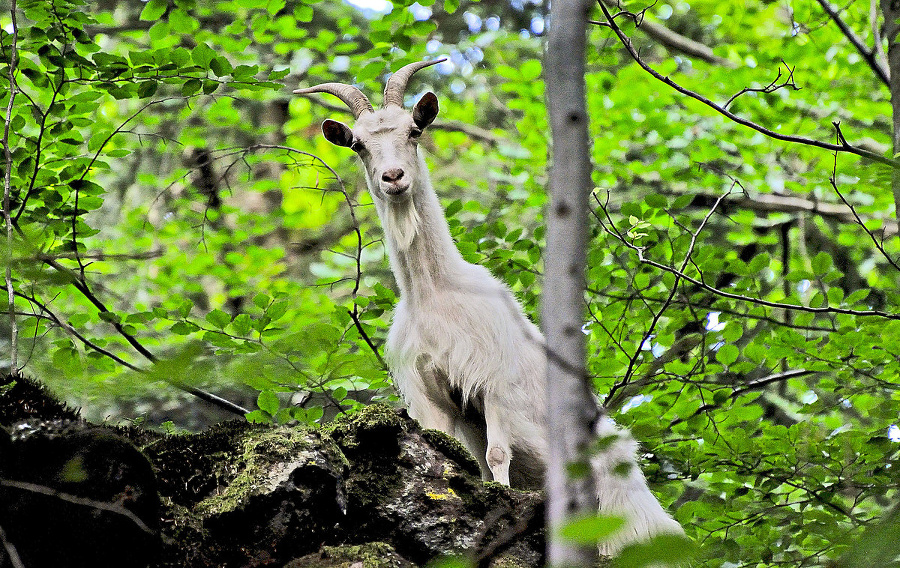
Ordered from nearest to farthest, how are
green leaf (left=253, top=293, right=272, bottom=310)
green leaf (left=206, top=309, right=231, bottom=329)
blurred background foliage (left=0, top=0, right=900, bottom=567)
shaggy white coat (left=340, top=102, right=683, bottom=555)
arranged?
shaggy white coat (left=340, top=102, right=683, bottom=555) → blurred background foliage (left=0, top=0, right=900, bottom=567) → green leaf (left=206, top=309, right=231, bottom=329) → green leaf (left=253, top=293, right=272, bottom=310)

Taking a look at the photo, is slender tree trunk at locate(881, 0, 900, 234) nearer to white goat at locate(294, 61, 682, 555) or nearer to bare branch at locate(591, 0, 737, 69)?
white goat at locate(294, 61, 682, 555)

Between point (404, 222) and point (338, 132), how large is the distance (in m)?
0.94

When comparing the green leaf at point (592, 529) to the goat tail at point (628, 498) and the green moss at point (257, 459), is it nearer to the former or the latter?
the green moss at point (257, 459)

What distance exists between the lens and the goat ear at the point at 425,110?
5.99m

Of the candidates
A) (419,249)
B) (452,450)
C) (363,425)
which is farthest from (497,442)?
(419,249)

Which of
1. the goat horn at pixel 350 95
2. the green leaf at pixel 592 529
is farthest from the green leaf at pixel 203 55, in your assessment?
the green leaf at pixel 592 529

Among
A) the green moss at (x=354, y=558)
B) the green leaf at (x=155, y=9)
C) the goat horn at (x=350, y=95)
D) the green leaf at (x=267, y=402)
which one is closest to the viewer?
the green moss at (x=354, y=558)

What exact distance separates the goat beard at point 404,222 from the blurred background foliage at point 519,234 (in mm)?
379

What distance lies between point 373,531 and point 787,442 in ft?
12.2

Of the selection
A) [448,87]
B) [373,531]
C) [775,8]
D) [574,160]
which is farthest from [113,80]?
[775,8]

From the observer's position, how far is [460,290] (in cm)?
569

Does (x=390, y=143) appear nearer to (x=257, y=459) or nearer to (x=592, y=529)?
(x=257, y=459)

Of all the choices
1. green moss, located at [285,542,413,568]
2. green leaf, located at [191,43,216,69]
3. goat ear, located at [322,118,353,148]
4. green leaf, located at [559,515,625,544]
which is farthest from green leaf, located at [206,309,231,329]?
green leaf, located at [559,515,625,544]

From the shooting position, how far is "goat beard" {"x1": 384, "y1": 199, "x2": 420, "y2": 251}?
5.75m
